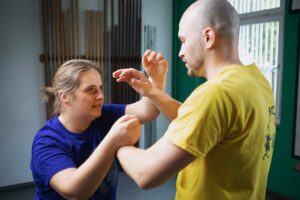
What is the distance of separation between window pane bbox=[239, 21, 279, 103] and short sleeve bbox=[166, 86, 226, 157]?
2.55 metres

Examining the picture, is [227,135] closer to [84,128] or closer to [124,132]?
[124,132]

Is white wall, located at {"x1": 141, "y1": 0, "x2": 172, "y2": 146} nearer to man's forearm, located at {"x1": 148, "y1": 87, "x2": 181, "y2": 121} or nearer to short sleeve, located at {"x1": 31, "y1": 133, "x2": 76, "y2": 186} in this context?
man's forearm, located at {"x1": 148, "y1": 87, "x2": 181, "y2": 121}

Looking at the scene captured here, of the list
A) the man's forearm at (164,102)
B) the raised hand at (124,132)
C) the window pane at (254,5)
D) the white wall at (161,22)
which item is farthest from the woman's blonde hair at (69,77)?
the white wall at (161,22)

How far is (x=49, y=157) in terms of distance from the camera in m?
1.14

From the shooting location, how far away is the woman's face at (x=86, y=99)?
137 centimetres

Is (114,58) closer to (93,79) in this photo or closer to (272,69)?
(272,69)

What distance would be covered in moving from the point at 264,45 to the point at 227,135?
2805 millimetres

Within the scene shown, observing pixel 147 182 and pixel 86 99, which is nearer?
pixel 147 182

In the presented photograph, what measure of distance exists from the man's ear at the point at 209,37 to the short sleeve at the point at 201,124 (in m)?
0.20

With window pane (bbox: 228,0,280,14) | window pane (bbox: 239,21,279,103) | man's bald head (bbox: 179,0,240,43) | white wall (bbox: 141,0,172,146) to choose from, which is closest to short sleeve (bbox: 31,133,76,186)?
man's bald head (bbox: 179,0,240,43)

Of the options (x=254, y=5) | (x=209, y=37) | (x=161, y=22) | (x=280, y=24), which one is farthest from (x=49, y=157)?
(x=161, y=22)

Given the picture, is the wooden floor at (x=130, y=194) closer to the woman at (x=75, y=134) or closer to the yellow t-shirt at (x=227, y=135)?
the woman at (x=75, y=134)

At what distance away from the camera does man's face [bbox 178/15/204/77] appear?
951mm

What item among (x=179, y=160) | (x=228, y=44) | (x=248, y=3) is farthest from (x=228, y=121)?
(x=248, y=3)
